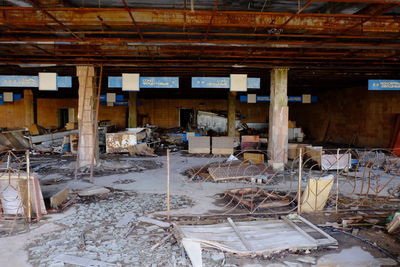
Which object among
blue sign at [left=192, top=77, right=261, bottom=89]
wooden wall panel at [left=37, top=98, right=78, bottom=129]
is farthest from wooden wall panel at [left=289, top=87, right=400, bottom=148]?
wooden wall panel at [left=37, top=98, right=78, bottom=129]

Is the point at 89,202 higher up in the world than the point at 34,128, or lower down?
lower down

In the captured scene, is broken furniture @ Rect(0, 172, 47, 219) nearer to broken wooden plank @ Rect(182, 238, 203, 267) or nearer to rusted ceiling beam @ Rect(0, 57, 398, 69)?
broken wooden plank @ Rect(182, 238, 203, 267)

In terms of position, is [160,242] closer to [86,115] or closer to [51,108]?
[86,115]

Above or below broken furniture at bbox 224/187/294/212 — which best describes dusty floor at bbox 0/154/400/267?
below

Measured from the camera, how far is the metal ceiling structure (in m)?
7.43

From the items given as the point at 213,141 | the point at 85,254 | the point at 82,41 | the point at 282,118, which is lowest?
the point at 85,254

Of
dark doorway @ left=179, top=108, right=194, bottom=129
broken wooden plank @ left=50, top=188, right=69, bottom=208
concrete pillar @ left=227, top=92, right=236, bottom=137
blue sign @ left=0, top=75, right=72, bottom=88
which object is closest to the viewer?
broken wooden plank @ left=50, top=188, right=69, bottom=208

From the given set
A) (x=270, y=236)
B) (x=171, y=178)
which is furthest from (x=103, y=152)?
(x=270, y=236)

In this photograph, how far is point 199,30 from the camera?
9.34m

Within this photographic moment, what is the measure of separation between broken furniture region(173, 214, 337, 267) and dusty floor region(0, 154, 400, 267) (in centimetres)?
14

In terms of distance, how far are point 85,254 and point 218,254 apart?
90.6 inches

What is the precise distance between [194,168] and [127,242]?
23.7ft

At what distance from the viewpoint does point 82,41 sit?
28.8 feet

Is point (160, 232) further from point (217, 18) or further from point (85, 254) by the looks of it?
point (217, 18)
